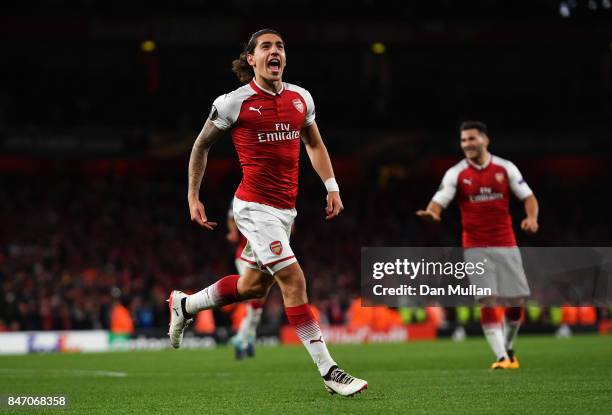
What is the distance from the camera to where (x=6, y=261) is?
83.8 ft

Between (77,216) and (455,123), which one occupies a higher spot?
(455,123)

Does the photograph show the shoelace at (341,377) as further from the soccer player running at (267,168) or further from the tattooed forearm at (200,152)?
the tattooed forearm at (200,152)

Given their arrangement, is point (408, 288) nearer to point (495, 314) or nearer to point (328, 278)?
point (495, 314)

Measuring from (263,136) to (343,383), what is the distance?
1788 mm

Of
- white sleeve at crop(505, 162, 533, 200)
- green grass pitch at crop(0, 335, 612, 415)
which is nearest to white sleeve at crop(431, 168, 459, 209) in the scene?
white sleeve at crop(505, 162, 533, 200)

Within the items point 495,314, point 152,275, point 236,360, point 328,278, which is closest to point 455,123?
point 328,278

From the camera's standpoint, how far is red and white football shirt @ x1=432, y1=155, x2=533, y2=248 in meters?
10.3

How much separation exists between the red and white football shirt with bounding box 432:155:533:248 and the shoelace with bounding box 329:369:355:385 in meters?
3.96

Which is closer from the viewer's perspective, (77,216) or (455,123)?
(77,216)

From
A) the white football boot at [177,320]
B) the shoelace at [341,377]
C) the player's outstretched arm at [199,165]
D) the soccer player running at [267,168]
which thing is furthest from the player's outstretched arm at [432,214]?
the shoelace at [341,377]

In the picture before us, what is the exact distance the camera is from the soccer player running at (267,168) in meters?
6.85

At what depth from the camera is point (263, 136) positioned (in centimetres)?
705

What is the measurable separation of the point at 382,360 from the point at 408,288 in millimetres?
3825

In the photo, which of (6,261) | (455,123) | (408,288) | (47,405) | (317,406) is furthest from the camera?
(455,123)
